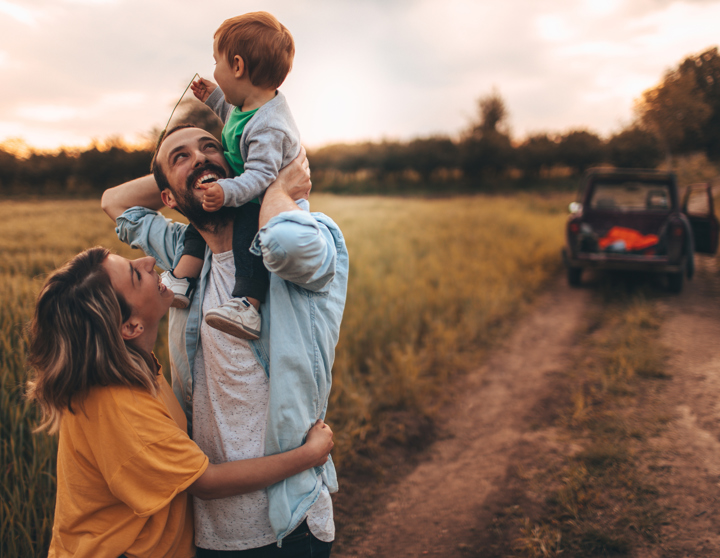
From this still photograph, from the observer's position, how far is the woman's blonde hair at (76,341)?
1040 mm

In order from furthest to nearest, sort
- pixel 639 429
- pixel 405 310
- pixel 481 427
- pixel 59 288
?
pixel 405 310 → pixel 481 427 → pixel 639 429 → pixel 59 288

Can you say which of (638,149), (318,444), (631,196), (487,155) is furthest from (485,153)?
(318,444)

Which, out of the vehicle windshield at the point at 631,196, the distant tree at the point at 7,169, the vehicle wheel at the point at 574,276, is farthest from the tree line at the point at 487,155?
the vehicle wheel at the point at 574,276

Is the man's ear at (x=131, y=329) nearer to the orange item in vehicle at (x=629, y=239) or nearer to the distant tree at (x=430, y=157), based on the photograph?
the orange item in vehicle at (x=629, y=239)

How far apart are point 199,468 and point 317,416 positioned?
14.1 inches

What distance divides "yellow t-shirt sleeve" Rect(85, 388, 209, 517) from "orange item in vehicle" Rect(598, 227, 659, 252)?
23.3 feet

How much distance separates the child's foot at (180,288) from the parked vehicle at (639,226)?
21.5 ft

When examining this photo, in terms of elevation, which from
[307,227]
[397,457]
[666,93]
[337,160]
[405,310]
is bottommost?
[397,457]

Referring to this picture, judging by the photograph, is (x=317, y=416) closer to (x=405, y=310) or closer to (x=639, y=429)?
(x=639, y=429)

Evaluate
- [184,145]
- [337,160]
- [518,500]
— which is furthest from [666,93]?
[337,160]

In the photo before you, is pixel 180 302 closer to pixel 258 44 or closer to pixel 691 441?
pixel 258 44

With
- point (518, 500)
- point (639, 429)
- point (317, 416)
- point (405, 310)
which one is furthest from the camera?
point (405, 310)

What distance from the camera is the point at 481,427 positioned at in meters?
3.61

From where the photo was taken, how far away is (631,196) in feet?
24.8
